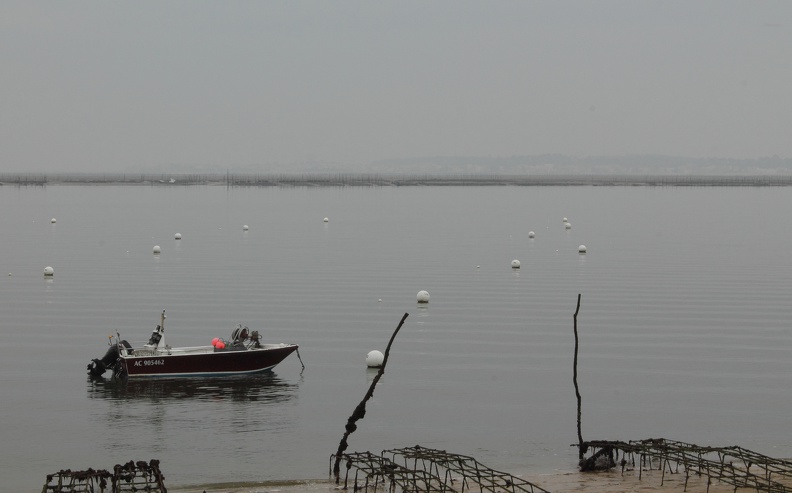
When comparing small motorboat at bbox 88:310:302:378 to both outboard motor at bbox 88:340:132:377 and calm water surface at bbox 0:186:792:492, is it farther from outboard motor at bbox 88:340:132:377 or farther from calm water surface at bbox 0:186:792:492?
calm water surface at bbox 0:186:792:492

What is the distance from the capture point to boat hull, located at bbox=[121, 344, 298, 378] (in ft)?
143

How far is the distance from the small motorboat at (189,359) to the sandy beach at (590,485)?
1401 cm

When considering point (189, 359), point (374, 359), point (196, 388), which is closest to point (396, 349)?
point (374, 359)

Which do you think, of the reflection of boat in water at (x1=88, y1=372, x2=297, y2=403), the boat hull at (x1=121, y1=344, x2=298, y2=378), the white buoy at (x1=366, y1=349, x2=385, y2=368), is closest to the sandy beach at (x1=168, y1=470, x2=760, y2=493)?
the reflection of boat in water at (x1=88, y1=372, x2=297, y2=403)

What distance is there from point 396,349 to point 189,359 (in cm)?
1176

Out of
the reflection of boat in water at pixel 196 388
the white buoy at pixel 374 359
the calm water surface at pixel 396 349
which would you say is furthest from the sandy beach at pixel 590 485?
the white buoy at pixel 374 359

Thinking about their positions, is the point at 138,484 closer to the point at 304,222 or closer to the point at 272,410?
the point at 272,410

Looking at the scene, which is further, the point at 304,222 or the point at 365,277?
the point at 304,222

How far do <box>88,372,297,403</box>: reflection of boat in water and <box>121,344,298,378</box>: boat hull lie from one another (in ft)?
0.98

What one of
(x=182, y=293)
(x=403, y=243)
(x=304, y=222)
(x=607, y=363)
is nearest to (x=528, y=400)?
(x=607, y=363)

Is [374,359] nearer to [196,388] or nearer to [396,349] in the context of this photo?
[396,349]

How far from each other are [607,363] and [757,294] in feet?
89.4

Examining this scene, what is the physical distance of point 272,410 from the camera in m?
39.6

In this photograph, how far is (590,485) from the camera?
29.6 meters
